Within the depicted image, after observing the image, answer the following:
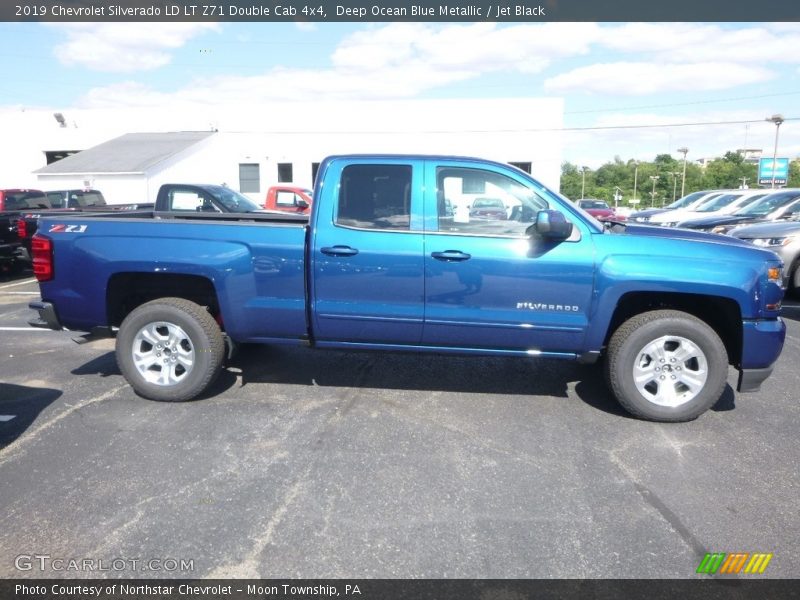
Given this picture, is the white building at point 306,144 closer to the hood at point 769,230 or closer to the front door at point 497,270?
the hood at point 769,230

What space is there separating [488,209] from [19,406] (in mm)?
4031

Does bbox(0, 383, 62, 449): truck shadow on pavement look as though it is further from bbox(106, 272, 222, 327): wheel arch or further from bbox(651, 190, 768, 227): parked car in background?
bbox(651, 190, 768, 227): parked car in background

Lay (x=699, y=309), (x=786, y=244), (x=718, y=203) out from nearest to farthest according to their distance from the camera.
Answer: (x=699, y=309), (x=786, y=244), (x=718, y=203)

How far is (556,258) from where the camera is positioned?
14.6ft

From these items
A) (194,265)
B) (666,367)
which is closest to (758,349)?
(666,367)

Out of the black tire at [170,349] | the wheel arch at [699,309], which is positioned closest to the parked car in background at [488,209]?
the wheel arch at [699,309]

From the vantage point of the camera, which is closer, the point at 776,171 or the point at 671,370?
the point at 671,370

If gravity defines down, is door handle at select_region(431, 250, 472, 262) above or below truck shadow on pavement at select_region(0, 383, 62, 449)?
above

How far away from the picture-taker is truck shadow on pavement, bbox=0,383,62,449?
173 inches

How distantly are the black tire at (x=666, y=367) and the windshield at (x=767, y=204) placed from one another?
10.6m

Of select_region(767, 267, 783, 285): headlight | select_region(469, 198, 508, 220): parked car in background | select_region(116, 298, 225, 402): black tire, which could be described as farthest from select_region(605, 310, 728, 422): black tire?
select_region(116, 298, 225, 402): black tire

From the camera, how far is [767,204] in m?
13.9

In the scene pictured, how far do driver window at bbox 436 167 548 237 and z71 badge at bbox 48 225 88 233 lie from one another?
2842 mm

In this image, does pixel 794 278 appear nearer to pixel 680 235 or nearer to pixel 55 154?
pixel 680 235
